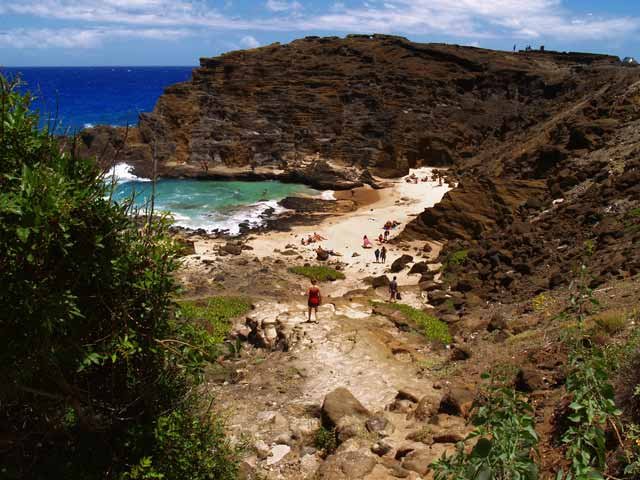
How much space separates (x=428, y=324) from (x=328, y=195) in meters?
32.9

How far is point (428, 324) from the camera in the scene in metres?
18.2

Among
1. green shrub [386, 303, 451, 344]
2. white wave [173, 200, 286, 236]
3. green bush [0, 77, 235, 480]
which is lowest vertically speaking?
white wave [173, 200, 286, 236]

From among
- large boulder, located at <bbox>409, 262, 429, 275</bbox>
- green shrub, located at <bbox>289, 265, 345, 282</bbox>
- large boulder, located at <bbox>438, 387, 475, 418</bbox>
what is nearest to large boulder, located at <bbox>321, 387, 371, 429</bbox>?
large boulder, located at <bbox>438, 387, 475, 418</bbox>

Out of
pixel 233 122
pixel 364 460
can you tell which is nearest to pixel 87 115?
pixel 233 122

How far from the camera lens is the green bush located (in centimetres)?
543

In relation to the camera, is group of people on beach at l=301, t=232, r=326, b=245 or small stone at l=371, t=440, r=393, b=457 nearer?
small stone at l=371, t=440, r=393, b=457

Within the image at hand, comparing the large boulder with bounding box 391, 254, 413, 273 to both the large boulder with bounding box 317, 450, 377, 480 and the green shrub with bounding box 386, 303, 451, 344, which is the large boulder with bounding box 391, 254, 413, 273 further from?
the large boulder with bounding box 317, 450, 377, 480

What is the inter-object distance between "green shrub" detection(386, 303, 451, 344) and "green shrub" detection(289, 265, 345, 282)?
6.49m

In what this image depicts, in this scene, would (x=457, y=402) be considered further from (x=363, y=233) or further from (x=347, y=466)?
(x=363, y=233)

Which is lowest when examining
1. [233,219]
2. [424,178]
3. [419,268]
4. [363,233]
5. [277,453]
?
[233,219]

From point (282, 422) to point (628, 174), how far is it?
19.8 m

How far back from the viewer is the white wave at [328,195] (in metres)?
49.2

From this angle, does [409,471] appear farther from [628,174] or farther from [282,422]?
[628,174]

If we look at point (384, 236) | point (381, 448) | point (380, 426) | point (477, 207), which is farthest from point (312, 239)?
point (381, 448)
